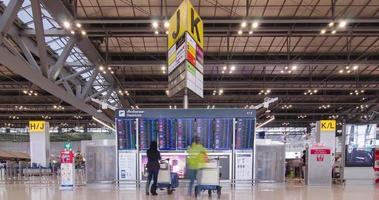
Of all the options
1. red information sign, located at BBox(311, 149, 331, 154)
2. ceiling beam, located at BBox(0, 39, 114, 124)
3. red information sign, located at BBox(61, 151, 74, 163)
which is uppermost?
ceiling beam, located at BBox(0, 39, 114, 124)

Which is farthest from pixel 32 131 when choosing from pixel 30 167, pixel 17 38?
pixel 17 38

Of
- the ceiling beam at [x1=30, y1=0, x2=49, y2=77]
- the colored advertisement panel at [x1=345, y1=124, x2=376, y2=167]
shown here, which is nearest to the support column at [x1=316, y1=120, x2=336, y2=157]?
the colored advertisement panel at [x1=345, y1=124, x2=376, y2=167]

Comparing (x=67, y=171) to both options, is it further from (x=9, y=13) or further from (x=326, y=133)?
(x=326, y=133)

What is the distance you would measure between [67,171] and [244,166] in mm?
6466

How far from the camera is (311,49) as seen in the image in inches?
875

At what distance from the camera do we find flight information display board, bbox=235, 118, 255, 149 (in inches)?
563

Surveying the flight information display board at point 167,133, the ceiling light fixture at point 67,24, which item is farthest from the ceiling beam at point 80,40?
the flight information display board at point 167,133

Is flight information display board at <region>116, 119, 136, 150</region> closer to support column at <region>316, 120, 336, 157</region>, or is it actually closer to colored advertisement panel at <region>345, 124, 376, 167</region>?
colored advertisement panel at <region>345, 124, 376, 167</region>

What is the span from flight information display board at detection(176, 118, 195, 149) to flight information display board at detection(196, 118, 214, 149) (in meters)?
0.25

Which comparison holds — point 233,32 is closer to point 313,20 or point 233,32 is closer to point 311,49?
point 313,20

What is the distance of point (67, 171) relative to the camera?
582 inches

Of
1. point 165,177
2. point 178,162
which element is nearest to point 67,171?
point 178,162

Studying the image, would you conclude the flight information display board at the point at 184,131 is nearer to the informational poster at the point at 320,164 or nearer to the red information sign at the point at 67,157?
the red information sign at the point at 67,157

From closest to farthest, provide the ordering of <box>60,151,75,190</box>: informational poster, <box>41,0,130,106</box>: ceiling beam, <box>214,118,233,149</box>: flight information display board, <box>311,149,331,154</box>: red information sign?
<box>41,0,130,106</box>: ceiling beam → <box>214,118,233,149</box>: flight information display board → <box>60,151,75,190</box>: informational poster → <box>311,149,331,154</box>: red information sign
